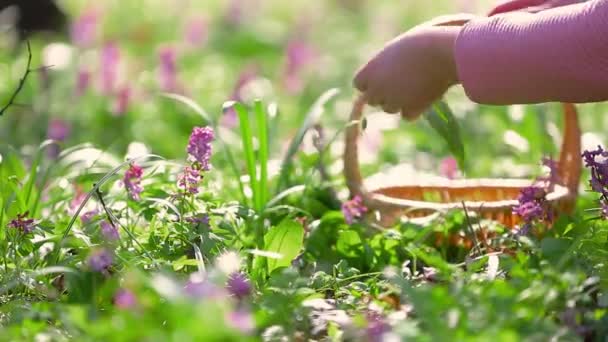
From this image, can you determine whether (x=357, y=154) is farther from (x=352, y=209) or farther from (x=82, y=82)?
(x=82, y=82)

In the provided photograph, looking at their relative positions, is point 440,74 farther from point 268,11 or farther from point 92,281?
point 268,11

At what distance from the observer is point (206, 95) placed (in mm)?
5543

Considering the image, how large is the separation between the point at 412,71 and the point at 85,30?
316 centimetres

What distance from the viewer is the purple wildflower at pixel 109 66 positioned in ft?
16.7

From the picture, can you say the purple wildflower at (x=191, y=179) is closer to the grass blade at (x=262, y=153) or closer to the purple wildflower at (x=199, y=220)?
the purple wildflower at (x=199, y=220)

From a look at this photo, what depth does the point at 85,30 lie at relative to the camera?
5.38 meters

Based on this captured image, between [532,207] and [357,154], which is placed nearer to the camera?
[532,207]

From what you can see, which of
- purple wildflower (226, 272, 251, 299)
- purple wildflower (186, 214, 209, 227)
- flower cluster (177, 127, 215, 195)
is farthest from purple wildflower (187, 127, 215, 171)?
purple wildflower (226, 272, 251, 299)

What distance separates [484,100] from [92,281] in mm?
1037

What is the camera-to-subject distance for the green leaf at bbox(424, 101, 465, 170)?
291 cm

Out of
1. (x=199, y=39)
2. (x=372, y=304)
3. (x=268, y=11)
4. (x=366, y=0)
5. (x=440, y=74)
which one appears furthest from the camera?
(x=366, y=0)

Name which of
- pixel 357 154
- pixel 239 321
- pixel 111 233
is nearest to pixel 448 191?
pixel 357 154

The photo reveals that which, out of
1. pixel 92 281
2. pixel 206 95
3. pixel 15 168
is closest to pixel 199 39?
pixel 206 95

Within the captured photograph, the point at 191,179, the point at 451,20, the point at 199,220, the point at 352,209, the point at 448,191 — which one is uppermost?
the point at 451,20
